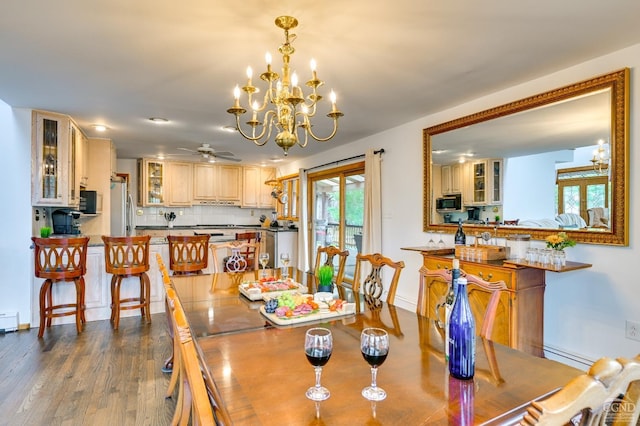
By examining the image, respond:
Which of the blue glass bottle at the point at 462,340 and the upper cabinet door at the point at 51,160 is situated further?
the upper cabinet door at the point at 51,160

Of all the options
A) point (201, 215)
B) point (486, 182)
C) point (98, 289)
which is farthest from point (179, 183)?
point (486, 182)

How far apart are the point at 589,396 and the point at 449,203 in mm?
3224

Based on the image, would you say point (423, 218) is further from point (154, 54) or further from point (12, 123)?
point (12, 123)

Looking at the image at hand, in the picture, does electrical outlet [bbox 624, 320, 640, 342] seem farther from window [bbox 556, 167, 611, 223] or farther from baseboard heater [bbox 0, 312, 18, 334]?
baseboard heater [bbox 0, 312, 18, 334]

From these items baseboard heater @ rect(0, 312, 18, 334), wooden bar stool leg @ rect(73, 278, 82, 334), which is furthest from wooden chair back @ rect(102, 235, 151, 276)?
baseboard heater @ rect(0, 312, 18, 334)

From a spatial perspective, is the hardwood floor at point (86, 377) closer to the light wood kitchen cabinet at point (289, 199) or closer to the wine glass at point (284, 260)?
the wine glass at point (284, 260)

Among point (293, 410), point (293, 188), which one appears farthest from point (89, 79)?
point (293, 188)

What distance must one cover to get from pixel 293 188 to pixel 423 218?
3.88 meters

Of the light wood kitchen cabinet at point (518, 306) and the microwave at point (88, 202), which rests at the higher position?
the microwave at point (88, 202)

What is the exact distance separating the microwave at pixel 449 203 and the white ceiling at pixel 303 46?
934 mm

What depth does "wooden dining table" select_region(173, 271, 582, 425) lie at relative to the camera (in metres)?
0.91

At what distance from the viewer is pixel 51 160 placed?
3895 mm

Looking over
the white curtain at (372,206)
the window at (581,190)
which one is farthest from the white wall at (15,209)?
the window at (581,190)

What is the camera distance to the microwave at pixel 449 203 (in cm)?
357
